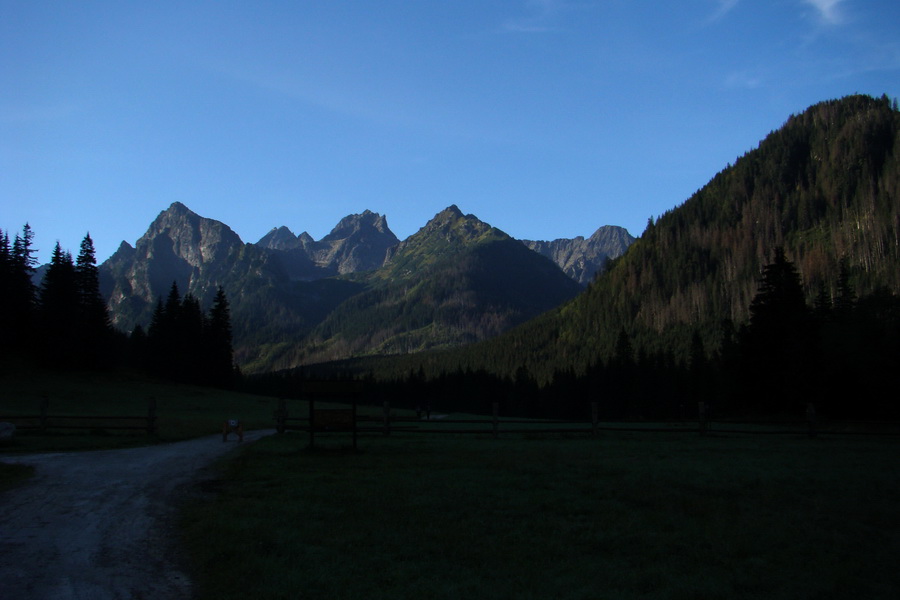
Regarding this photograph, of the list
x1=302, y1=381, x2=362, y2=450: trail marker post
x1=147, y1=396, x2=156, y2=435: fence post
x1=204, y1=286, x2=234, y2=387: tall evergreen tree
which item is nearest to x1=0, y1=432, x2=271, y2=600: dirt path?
x1=302, y1=381, x2=362, y2=450: trail marker post

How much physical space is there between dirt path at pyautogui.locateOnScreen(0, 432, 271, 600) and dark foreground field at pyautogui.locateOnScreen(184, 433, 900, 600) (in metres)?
0.66

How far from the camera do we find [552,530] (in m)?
11.3

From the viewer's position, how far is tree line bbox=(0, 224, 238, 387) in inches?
3184

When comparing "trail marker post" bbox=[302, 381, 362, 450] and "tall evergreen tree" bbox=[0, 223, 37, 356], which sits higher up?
"tall evergreen tree" bbox=[0, 223, 37, 356]

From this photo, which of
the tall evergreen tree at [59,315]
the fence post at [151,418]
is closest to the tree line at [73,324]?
the tall evergreen tree at [59,315]

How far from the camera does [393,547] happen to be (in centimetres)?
1031

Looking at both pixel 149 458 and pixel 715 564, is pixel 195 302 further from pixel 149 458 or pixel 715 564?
pixel 715 564

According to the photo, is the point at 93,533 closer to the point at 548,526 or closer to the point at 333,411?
the point at 548,526

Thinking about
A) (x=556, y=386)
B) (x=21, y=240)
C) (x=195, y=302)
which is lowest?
(x=556, y=386)

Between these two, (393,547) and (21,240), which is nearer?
(393,547)

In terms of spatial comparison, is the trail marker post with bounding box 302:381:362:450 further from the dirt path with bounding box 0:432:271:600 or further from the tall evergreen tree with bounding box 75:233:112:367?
the tall evergreen tree with bounding box 75:233:112:367

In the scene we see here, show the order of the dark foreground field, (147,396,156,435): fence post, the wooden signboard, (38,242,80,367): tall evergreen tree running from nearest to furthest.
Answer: the dark foreground field, the wooden signboard, (147,396,156,435): fence post, (38,242,80,367): tall evergreen tree

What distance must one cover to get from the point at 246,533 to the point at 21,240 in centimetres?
9898

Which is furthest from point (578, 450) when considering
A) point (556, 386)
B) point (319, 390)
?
point (556, 386)
